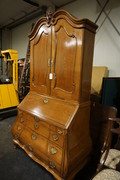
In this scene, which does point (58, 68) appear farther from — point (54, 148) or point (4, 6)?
point (4, 6)

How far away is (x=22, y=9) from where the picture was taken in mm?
3791

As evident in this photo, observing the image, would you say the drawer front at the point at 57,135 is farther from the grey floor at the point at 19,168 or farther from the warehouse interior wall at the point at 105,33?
the warehouse interior wall at the point at 105,33

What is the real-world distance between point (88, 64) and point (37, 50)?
0.83 m

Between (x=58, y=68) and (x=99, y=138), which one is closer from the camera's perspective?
(x=58, y=68)

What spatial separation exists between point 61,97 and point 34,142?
0.73 meters

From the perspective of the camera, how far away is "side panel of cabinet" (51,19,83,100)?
1345mm

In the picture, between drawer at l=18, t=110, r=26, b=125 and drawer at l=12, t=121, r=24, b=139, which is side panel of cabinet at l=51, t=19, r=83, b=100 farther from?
drawer at l=12, t=121, r=24, b=139

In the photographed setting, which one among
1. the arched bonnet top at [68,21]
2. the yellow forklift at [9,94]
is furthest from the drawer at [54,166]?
the yellow forklift at [9,94]

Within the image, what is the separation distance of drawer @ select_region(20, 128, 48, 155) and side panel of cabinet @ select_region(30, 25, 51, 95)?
0.62m

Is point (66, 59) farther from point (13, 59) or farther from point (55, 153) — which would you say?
point (13, 59)

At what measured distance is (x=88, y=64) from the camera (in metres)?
1.45

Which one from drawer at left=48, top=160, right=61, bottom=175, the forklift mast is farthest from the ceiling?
drawer at left=48, top=160, right=61, bottom=175

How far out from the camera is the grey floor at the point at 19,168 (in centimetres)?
151

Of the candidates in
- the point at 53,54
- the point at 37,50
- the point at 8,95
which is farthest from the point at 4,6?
the point at 53,54
